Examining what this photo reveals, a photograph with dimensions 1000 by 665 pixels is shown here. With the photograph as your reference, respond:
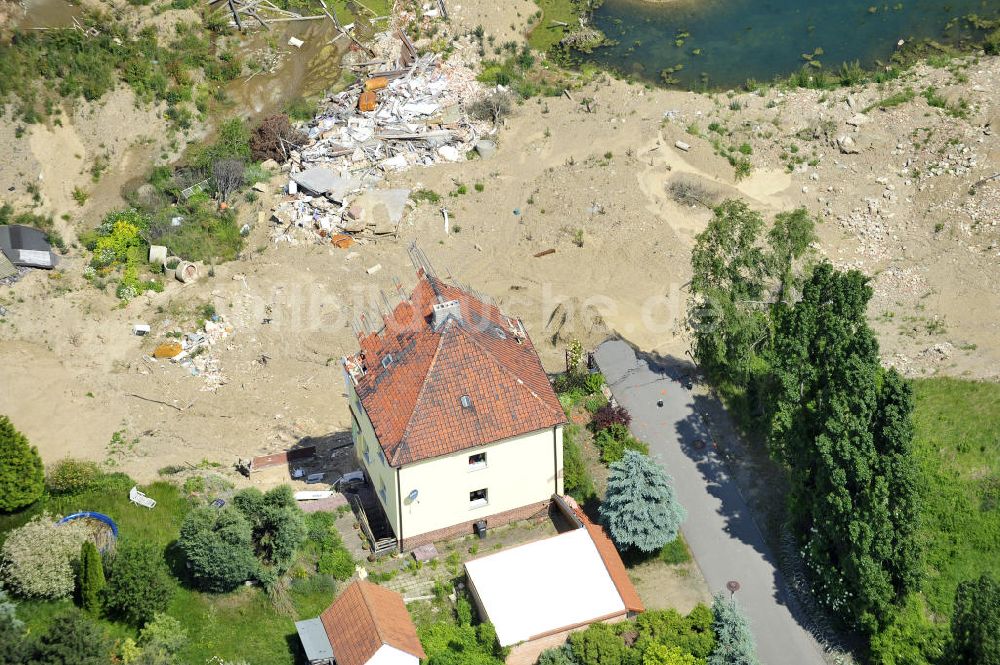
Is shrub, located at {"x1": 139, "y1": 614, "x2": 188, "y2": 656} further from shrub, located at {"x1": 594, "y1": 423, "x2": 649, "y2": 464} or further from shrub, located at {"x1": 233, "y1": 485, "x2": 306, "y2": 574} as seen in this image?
shrub, located at {"x1": 594, "y1": 423, "x2": 649, "y2": 464}

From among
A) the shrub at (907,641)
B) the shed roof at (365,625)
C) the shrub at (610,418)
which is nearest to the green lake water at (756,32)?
the shrub at (610,418)

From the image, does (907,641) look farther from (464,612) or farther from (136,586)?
(136,586)

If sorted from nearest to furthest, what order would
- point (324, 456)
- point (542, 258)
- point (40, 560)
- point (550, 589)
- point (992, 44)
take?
1. point (550, 589)
2. point (40, 560)
3. point (324, 456)
4. point (542, 258)
5. point (992, 44)

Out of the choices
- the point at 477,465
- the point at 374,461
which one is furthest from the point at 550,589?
the point at 374,461

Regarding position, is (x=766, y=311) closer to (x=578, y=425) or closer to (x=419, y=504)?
(x=578, y=425)

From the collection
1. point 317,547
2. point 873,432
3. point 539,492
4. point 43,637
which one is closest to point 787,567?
point 873,432
